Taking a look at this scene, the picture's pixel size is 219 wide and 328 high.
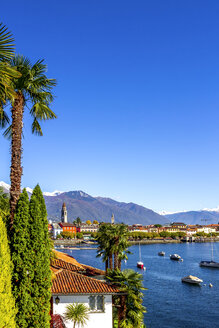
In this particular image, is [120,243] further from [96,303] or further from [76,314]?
[76,314]

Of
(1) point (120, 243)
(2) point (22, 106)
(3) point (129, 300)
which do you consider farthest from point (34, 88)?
(1) point (120, 243)

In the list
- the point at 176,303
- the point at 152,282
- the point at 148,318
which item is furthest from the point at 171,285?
the point at 148,318

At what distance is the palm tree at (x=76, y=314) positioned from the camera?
2380 cm

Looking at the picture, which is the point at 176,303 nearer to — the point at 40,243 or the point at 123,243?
the point at 123,243

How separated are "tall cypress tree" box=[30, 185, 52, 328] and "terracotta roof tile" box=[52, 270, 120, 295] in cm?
833

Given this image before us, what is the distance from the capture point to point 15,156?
16.0 m

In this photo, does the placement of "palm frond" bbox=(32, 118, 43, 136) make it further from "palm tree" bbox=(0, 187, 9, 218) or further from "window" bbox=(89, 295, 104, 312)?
"window" bbox=(89, 295, 104, 312)

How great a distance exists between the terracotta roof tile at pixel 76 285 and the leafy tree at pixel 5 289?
420 inches

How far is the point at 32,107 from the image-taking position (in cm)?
1772

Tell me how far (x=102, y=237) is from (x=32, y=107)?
102 feet

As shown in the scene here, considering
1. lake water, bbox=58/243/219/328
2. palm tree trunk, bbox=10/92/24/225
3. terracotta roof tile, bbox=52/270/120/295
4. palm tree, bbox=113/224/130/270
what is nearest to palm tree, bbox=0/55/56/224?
palm tree trunk, bbox=10/92/24/225

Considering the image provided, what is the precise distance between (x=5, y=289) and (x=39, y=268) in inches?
104

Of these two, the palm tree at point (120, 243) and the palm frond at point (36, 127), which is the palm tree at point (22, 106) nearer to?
the palm frond at point (36, 127)

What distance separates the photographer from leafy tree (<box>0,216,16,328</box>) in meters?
12.7
